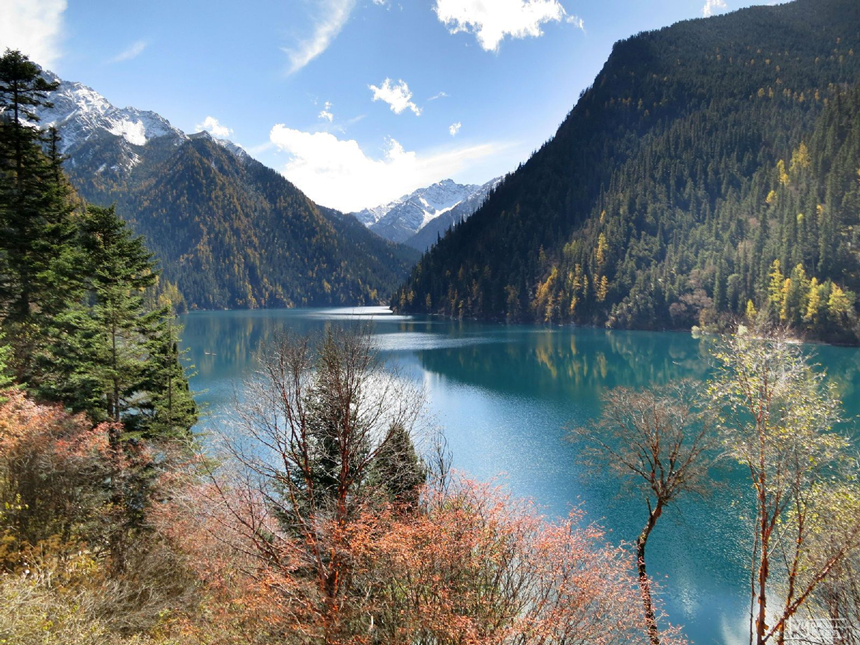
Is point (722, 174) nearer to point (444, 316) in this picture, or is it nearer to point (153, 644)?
point (444, 316)

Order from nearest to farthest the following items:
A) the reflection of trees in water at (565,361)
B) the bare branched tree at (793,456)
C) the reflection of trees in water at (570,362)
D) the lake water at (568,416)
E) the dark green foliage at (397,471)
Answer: the bare branched tree at (793,456) < the dark green foliage at (397,471) < the lake water at (568,416) < the reflection of trees in water at (565,361) < the reflection of trees in water at (570,362)

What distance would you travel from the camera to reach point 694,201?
126312 millimetres

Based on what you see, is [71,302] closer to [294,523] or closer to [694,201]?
[294,523]

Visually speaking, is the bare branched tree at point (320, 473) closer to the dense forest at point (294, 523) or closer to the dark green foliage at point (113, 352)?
the dense forest at point (294, 523)

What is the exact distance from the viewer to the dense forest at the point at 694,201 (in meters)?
83.8

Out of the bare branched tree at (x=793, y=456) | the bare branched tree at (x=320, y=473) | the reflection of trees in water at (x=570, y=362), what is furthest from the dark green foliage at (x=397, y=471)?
the reflection of trees in water at (x=570, y=362)

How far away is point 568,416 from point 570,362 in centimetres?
2915

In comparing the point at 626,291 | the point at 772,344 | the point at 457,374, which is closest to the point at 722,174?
the point at 626,291

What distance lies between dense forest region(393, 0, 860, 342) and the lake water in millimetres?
16390

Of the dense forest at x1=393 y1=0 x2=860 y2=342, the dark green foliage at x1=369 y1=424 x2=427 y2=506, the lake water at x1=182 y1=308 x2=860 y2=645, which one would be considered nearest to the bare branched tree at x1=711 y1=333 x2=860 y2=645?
the lake water at x1=182 y1=308 x2=860 y2=645

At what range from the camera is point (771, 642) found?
47.3ft

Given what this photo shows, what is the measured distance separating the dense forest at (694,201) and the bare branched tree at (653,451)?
48.1 m

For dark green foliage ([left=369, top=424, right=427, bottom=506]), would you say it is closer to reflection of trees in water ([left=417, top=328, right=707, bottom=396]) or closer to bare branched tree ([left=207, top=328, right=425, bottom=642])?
bare branched tree ([left=207, top=328, right=425, bottom=642])

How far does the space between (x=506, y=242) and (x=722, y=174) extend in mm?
72796
